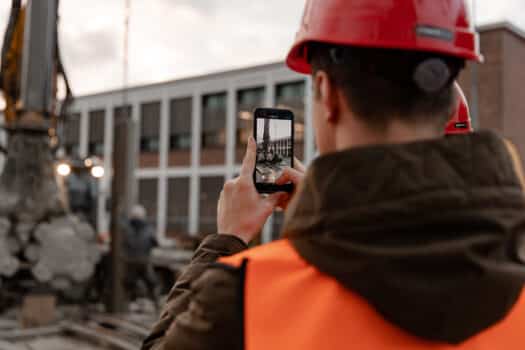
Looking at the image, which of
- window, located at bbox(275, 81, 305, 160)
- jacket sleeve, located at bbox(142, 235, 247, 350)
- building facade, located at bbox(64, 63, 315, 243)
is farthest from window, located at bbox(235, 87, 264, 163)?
jacket sleeve, located at bbox(142, 235, 247, 350)

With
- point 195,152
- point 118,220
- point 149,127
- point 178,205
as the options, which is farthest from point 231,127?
point 118,220

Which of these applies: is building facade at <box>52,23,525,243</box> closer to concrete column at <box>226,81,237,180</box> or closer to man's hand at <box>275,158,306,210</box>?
concrete column at <box>226,81,237,180</box>

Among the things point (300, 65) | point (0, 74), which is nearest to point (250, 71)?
point (0, 74)

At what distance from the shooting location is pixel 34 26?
9523 mm

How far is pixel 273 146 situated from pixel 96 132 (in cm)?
5411

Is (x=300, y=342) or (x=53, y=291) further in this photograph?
(x=53, y=291)

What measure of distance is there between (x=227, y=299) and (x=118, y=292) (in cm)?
982

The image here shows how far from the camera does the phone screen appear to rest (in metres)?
1.36

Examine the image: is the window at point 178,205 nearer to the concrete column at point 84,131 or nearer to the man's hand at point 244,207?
the concrete column at point 84,131

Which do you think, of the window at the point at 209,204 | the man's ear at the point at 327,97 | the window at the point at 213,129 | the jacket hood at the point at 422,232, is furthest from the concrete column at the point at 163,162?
the jacket hood at the point at 422,232

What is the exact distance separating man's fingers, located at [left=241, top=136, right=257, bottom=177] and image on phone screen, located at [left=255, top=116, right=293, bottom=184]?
1.1 inches

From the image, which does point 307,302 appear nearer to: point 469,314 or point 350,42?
point 469,314

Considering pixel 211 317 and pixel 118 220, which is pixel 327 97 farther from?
pixel 118 220

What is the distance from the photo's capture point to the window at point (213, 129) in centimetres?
4469
